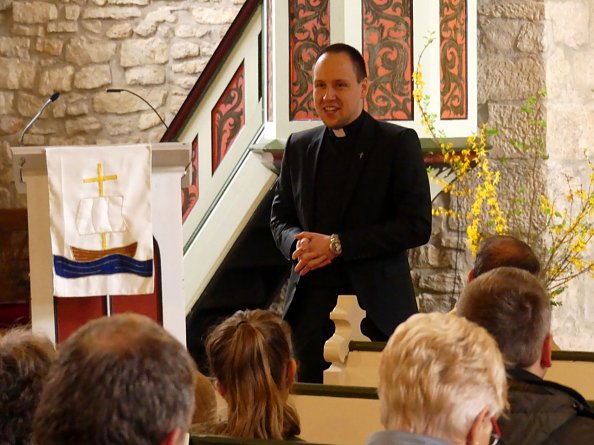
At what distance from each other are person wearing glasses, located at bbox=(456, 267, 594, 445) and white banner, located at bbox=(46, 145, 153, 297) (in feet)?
3.86

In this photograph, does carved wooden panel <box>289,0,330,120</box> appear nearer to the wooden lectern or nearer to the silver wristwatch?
the silver wristwatch

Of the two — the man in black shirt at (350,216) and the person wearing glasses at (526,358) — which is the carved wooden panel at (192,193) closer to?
the man in black shirt at (350,216)

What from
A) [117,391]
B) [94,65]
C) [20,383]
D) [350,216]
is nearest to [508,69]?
[350,216]

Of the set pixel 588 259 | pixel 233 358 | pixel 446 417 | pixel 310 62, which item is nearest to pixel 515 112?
pixel 588 259

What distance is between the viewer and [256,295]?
568 centimetres

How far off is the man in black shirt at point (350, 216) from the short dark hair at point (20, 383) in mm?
1894

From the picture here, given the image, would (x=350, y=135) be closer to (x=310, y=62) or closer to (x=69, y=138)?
(x=310, y=62)

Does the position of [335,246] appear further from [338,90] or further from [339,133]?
[338,90]

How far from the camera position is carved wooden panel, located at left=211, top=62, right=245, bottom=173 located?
551 centimetres

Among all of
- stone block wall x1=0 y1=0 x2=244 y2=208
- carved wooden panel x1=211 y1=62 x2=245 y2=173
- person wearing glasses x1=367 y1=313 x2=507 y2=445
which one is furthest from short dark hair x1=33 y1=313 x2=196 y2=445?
stone block wall x1=0 y1=0 x2=244 y2=208

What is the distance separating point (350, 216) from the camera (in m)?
3.79

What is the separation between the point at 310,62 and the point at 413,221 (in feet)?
4.95

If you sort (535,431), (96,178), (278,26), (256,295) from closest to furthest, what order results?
(535,431) < (96,178) < (278,26) < (256,295)

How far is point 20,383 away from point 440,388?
0.70 metres
